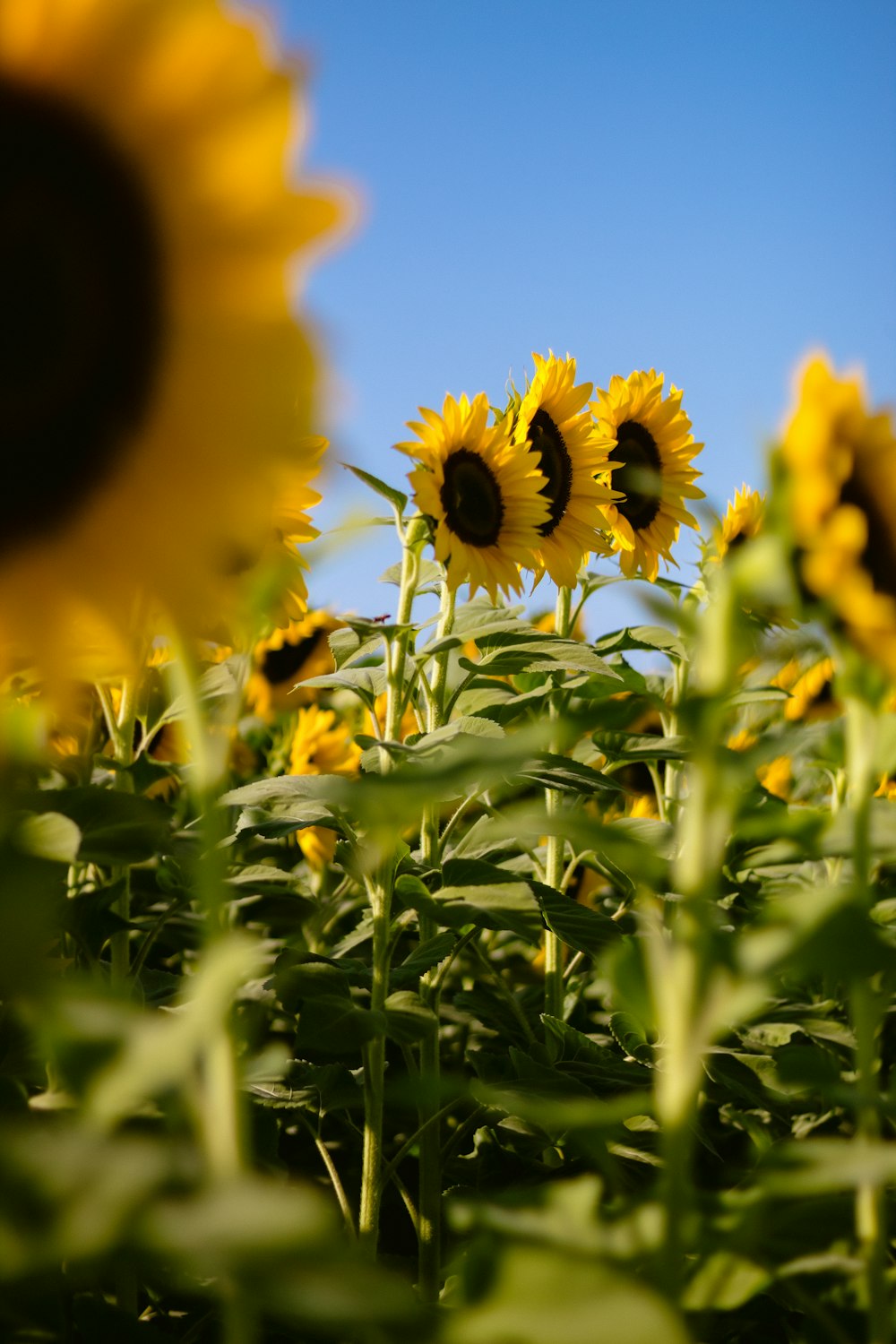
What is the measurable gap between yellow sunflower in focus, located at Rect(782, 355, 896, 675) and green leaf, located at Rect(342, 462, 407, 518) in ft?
3.58

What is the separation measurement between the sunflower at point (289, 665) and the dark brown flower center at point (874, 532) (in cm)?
303

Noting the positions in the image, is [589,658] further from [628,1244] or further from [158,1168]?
[158,1168]

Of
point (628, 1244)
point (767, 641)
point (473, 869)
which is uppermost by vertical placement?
point (767, 641)

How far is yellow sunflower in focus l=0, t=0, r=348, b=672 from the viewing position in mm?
797

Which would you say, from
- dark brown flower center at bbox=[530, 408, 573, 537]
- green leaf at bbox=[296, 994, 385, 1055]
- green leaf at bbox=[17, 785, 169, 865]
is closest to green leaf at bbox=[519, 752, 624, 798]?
green leaf at bbox=[296, 994, 385, 1055]

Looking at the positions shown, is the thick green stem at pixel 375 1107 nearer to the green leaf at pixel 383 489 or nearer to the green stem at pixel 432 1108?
the green stem at pixel 432 1108

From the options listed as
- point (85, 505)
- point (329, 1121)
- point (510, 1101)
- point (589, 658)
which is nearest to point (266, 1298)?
point (510, 1101)

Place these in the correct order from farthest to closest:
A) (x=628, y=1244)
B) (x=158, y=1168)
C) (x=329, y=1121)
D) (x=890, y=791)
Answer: (x=890, y=791) < (x=329, y=1121) < (x=628, y=1244) < (x=158, y=1168)

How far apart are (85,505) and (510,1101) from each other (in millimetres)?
514

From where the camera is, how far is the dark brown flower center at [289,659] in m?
4.11

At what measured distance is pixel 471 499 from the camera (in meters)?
2.20

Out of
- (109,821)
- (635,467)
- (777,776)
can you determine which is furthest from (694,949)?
(777,776)

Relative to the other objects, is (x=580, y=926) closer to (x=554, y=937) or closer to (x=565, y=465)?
(x=554, y=937)

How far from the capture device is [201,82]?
799mm
